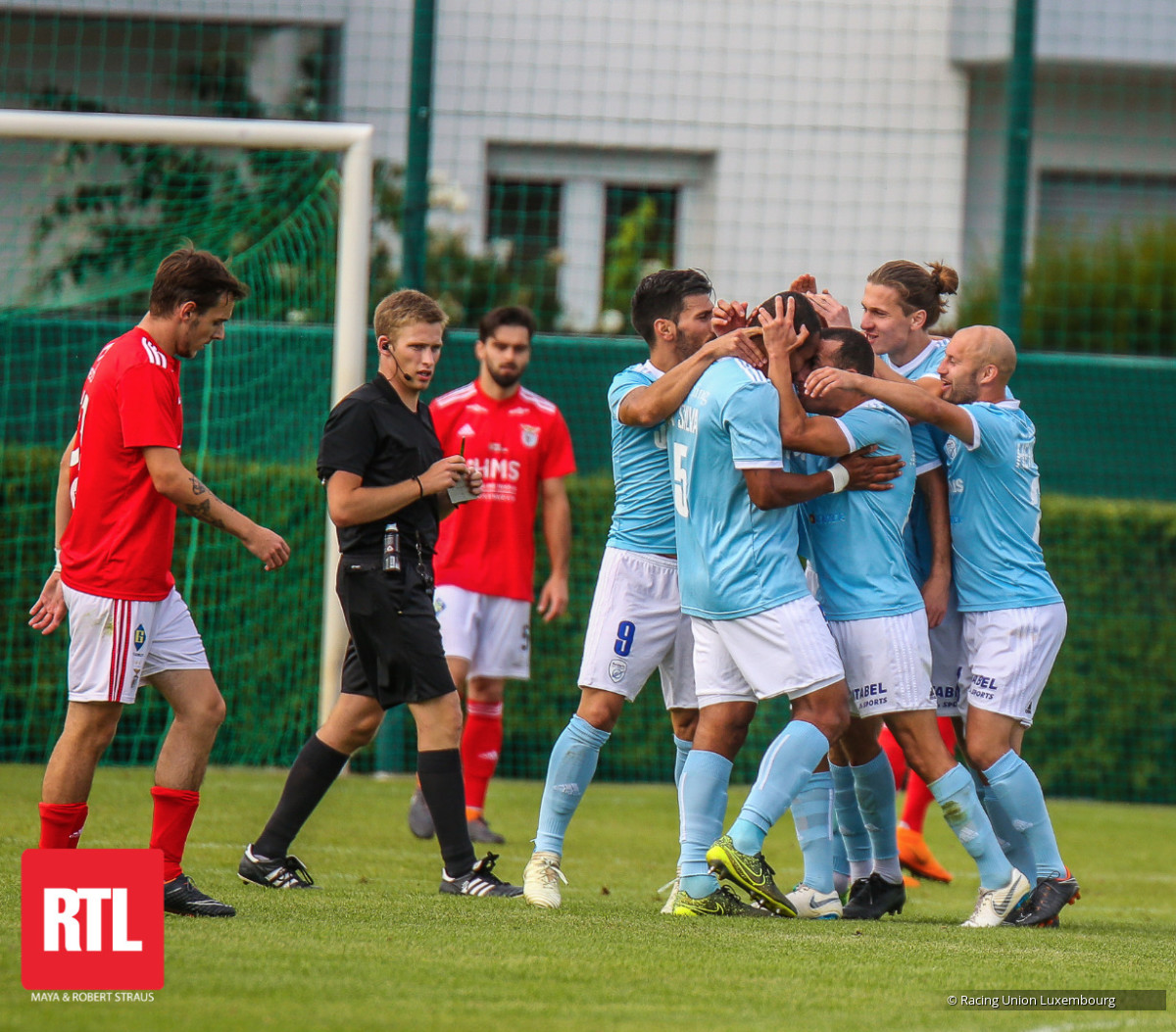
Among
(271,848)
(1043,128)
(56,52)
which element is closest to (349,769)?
(271,848)

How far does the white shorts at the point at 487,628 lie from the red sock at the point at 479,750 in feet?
0.64

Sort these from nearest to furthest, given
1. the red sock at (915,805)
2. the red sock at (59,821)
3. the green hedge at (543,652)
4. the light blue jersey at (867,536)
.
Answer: the red sock at (59,821) → the light blue jersey at (867,536) → the red sock at (915,805) → the green hedge at (543,652)

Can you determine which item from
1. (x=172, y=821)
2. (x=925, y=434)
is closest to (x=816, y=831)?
(x=925, y=434)

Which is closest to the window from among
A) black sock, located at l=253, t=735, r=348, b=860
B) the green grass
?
the green grass

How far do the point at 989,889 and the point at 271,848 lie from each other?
8.35 ft

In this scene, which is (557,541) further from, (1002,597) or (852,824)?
(1002,597)

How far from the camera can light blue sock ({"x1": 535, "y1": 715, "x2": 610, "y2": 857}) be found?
18.4 ft

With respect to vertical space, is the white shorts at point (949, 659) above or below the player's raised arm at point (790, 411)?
below

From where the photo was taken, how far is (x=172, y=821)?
5.04m

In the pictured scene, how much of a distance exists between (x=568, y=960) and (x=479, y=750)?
11.8 feet

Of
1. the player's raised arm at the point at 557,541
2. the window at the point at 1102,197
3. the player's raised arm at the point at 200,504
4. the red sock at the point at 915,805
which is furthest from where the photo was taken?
the window at the point at 1102,197

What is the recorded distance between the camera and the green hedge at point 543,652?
31.3 ft

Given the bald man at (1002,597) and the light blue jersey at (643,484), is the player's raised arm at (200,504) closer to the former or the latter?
the light blue jersey at (643,484)

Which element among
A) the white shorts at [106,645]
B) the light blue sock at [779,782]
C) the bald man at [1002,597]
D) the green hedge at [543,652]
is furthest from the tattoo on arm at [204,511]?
the green hedge at [543,652]
